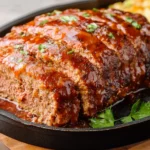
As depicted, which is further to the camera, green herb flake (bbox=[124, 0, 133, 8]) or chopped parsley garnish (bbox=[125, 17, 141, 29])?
green herb flake (bbox=[124, 0, 133, 8])

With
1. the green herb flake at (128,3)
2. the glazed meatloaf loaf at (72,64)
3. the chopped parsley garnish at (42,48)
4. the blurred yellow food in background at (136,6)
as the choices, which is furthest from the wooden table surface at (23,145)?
the green herb flake at (128,3)

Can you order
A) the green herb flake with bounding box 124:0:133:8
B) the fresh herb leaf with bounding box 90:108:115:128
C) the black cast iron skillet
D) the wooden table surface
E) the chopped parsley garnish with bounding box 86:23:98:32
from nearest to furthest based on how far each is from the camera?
1. the black cast iron skillet
2. the wooden table surface
3. the fresh herb leaf with bounding box 90:108:115:128
4. the chopped parsley garnish with bounding box 86:23:98:32
5. the green herb flake with bounding box 124:0:133:8

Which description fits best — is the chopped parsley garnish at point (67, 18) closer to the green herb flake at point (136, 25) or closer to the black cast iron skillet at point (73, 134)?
the green herb flake at point (136, 25)

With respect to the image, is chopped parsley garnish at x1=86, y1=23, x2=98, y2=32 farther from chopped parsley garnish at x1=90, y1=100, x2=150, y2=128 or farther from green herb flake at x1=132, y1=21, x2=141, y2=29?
chopped parsley garnish at x1=90, y1=100, x2=150, y2=128

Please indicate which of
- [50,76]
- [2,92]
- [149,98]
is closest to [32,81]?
[50,76]

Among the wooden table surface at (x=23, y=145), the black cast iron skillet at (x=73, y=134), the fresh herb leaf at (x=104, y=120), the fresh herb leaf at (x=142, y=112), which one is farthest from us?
the fresh herb leaf at (x=142, y=112)

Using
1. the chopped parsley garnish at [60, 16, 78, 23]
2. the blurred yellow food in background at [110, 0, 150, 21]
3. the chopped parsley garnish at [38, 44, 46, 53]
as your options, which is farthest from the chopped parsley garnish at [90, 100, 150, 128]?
the blurred yellow food in background at [110, 0, 150, 21]
